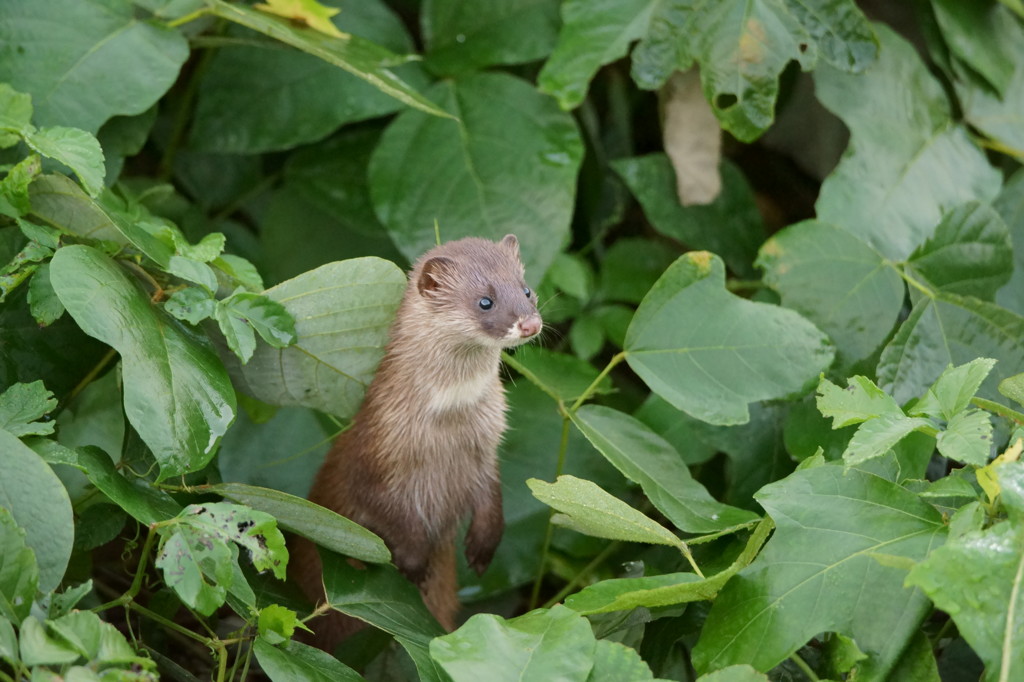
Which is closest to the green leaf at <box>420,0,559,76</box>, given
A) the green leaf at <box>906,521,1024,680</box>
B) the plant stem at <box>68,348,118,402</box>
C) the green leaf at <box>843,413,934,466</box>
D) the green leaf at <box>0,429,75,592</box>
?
the plant stem at <box>68,348,118,402</box>

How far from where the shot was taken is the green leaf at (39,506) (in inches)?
79.4

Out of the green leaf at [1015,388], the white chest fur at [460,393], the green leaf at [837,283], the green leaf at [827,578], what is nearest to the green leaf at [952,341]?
the green leaf at [837,283]

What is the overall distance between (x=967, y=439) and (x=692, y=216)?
1.84m

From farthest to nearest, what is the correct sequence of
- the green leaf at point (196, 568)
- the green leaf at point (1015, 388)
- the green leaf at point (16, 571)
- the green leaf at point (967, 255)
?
1. the green leaf at point (967, 255)
2. the green leaf at point (1015, 388)
3. the green leaf at point (196, 568)
4. the green leaf at point (16, 571)

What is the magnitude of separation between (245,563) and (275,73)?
5.94ft

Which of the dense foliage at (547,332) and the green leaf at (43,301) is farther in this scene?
the green leaf at (43,301)

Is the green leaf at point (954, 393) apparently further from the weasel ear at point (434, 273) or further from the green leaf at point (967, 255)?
the weasel ear at point (434, 273)

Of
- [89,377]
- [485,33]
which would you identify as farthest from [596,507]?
[485,33]

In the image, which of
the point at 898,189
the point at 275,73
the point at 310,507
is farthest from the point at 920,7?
the point at 310,507

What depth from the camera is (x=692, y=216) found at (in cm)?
375

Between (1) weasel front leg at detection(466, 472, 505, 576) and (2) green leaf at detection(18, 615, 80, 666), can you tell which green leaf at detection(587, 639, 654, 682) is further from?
(2) green leaf at detection(18, 615, 80, 666)

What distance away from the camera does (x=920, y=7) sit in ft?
12.3

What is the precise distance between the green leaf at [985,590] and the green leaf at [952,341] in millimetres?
966

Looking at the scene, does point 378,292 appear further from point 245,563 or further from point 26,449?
point 26,449
